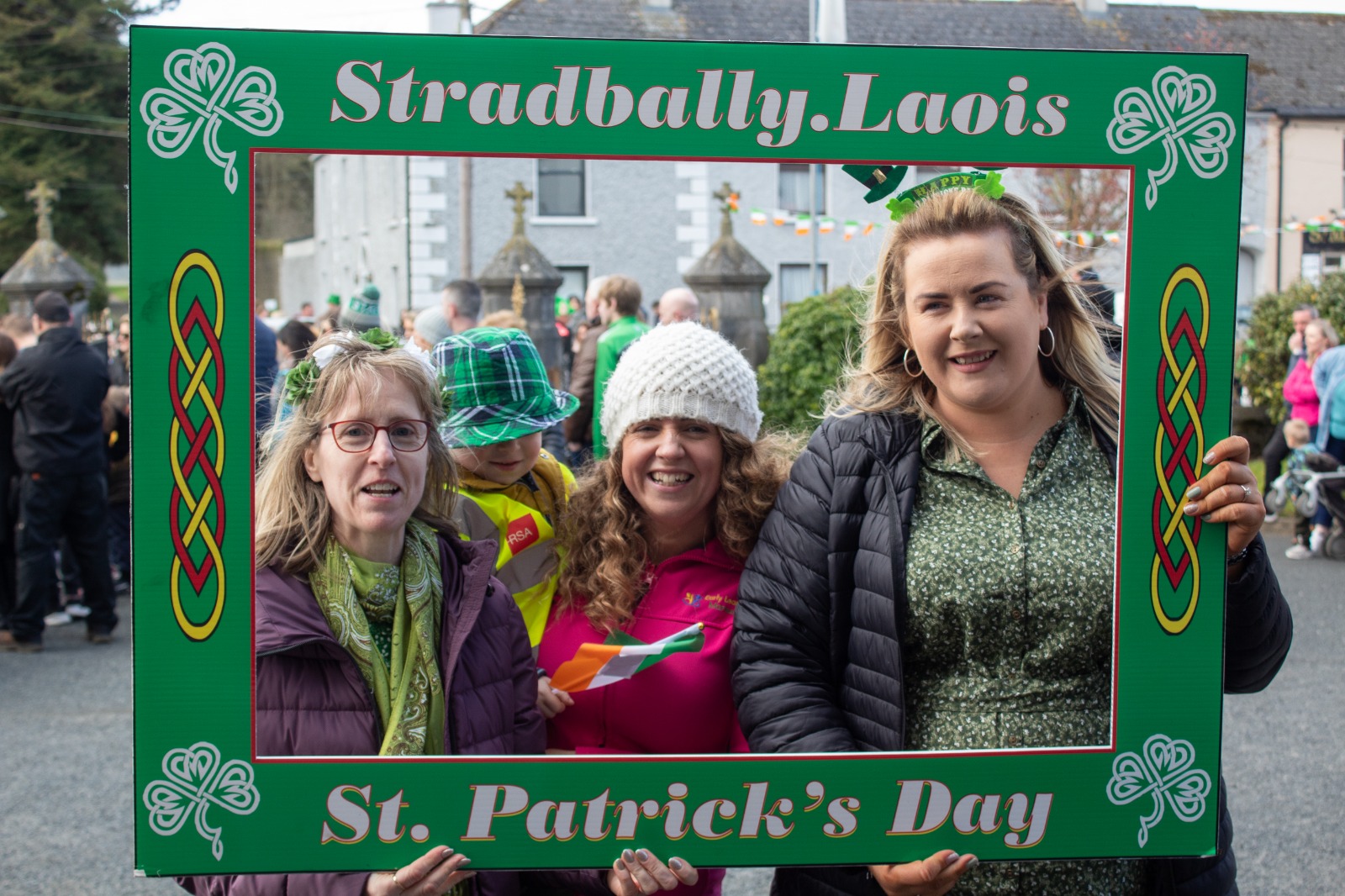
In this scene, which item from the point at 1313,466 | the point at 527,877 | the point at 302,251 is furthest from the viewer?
the point at 1313,466

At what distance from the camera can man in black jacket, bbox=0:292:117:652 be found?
7672mm

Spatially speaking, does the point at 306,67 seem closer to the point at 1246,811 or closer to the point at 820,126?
the point at 820,126

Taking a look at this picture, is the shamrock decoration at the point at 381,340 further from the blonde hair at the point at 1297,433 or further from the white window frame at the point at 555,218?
the white window frame at the point at 555,218

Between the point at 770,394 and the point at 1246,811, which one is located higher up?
the point at 770,394

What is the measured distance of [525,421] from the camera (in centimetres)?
273

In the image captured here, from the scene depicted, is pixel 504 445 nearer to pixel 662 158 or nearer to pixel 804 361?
pixel 662 158

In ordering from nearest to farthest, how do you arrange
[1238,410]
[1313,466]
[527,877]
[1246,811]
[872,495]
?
[872,495] → [527,877] → [1246,811] → [1313,466] → [1238,410]

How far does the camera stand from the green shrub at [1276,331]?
1306cm

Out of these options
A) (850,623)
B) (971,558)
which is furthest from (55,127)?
(971,558)

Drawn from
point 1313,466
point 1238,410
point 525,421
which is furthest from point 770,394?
point 525,421

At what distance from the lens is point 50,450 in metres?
7.77

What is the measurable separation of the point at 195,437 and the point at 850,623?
998 millimetres

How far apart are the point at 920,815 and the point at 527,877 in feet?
2.57

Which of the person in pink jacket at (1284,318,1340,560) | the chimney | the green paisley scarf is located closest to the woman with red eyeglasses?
the green paisley scarf
